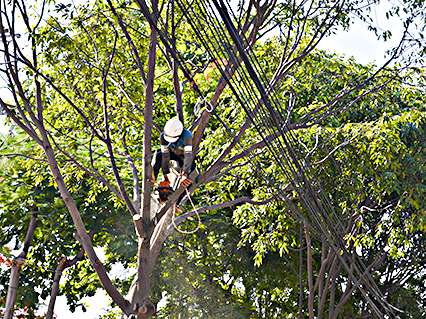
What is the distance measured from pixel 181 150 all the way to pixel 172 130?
0.98ft

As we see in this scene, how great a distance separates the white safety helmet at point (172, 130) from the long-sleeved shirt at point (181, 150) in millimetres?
72

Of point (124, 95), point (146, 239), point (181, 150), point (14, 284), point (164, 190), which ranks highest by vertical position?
point (124, 95)

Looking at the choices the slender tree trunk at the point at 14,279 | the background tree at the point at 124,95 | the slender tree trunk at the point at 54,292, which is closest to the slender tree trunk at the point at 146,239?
the background tree at the point at 124,95

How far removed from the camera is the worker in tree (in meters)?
5.48

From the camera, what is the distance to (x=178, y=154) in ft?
18.7

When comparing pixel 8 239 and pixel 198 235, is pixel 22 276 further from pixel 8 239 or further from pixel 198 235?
pixel 198 235

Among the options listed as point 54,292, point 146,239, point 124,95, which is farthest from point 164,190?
point 54,292

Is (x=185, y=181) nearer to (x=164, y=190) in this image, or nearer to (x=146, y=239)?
(x=164, y=190)

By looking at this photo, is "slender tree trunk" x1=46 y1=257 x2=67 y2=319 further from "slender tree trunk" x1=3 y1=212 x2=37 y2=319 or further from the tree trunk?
the tree trunk

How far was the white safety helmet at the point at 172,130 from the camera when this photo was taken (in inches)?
216

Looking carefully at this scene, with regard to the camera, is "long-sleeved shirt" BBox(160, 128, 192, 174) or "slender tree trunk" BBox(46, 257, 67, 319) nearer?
"long-sleeved shirt" BBox(160, 128, 192, 174)

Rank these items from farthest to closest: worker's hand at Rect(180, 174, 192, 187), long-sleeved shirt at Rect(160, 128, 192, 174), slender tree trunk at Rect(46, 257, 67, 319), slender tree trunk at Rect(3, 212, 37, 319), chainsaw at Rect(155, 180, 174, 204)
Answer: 1. slender tree trunk at Rect(46, 257, 67, 319)
2. slender tree trunk at Rect(3, 212, 37, 319)
3. chainsaw at Rect(155, 180, 174, 204)
4. long-sleeved shirt at Rect(160, 128, 192, 174)
5. worker's hand at Rect(180, 174, 192, 187)

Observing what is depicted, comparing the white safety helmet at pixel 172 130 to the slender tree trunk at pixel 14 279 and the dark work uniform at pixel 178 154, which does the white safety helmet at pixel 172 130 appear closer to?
the dark work uniform at pixel 178 154

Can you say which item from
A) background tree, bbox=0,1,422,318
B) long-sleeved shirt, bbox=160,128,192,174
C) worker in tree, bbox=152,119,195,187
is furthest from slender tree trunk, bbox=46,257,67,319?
long-sleeved shirt, bbox=160,128,192,174
